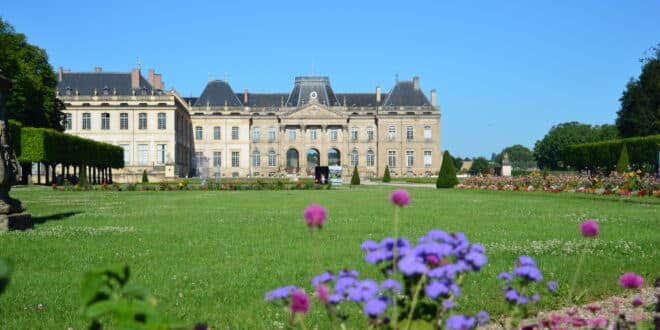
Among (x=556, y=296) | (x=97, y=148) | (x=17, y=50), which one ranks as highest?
(x=17, y=50)

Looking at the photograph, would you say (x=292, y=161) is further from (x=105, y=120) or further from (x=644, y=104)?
(x=644, y=104)

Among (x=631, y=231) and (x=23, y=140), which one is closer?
(x=631, y=231)

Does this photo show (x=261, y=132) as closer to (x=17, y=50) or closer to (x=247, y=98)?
(x=247, y=98)

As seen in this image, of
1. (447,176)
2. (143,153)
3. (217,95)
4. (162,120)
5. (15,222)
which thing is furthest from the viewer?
(217,95)

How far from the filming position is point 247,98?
62.3 metres

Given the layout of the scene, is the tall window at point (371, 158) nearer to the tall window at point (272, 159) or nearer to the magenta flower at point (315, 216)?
the tall window at point (272, 159)

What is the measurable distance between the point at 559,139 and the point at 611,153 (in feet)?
139

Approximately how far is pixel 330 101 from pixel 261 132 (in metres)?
7.98

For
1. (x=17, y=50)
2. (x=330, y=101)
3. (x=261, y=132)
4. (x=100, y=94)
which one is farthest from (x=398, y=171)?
(x=17, y=50)

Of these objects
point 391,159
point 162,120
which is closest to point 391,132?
point 391,159

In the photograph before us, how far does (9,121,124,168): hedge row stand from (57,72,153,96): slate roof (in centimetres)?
1355

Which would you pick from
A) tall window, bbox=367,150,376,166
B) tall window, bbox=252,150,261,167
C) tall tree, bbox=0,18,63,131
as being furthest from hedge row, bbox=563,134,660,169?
tall window, bbox=252,150,261,167

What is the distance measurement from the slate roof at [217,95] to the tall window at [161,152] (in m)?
9.63

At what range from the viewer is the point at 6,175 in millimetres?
8203
